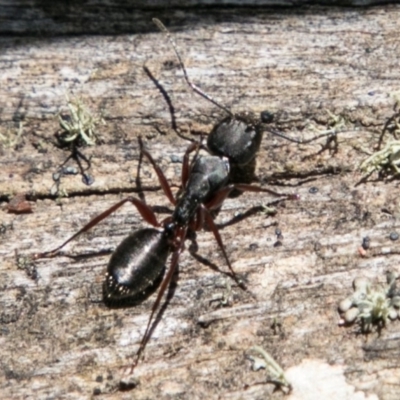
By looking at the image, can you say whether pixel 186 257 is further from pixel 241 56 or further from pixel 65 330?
pixel 241 56

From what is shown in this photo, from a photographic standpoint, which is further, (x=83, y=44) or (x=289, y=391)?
(x=83, y=44)

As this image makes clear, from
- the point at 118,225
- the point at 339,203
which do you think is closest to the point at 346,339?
the point at 339,203

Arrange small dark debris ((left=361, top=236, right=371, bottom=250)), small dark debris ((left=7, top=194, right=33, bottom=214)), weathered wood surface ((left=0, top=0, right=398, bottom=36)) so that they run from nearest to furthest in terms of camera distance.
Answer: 1. small dark debris ((left=361, top=236, right=371, bottom=250))
2. small dark debris ((left=7, top=194, right=33, bottom=214))
3. weathered wood surface ((left=0, top=0, right=398, bottom=36))

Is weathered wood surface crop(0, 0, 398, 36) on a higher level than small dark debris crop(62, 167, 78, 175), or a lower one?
higher

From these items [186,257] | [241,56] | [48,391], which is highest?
Result: [241,56]

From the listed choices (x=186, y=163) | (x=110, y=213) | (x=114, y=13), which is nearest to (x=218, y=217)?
(x=186, y=163)

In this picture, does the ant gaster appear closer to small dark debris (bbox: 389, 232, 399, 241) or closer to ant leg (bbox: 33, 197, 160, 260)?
ant leg (bbox: 33, 197, 160, 260)

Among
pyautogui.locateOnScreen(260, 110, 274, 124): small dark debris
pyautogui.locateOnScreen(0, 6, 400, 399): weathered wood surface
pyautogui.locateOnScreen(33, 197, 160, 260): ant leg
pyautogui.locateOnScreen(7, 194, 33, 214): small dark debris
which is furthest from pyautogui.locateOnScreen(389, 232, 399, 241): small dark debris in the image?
pyautogui.locateOnScreen(7, 194, 33, 214): small dark debris
